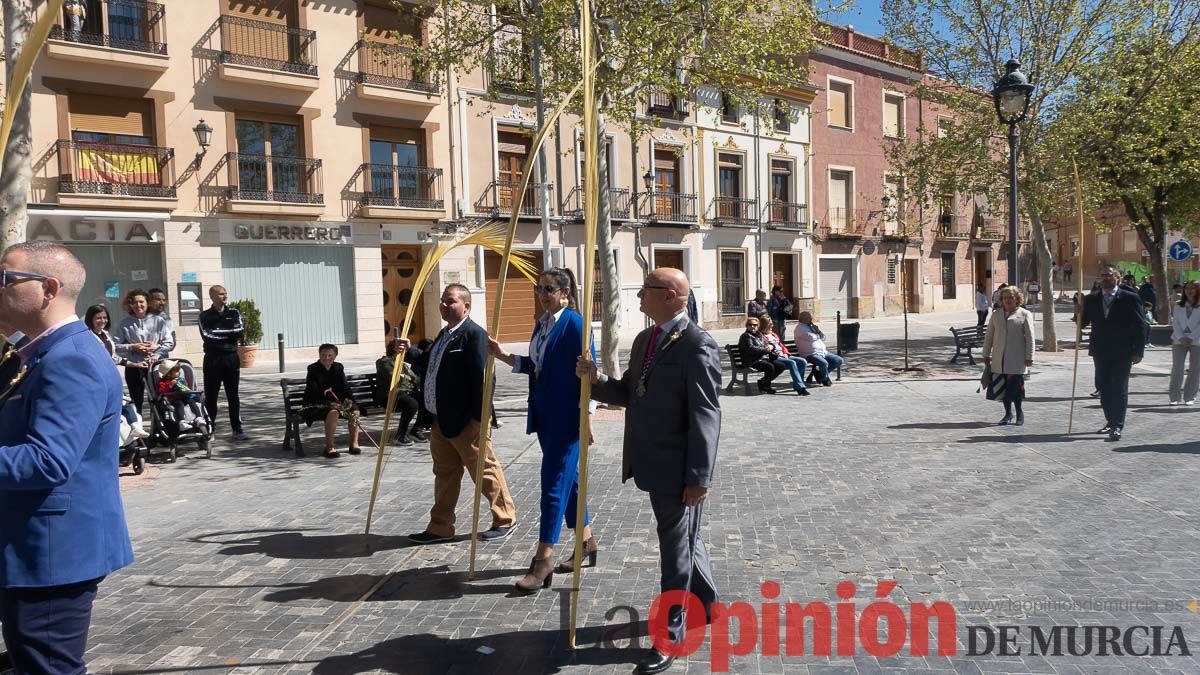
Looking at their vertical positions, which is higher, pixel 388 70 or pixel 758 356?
pixel 388 70

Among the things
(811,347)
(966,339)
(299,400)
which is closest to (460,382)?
(299,400)

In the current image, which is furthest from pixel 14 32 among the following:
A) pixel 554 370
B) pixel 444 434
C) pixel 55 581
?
pixel 55 581

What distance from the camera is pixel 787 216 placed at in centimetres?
3216

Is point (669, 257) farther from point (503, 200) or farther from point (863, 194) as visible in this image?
point (863, 194)

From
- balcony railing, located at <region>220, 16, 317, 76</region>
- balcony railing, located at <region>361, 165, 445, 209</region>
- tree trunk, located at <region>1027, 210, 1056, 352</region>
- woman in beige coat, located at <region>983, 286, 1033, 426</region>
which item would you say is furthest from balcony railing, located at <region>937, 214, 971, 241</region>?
woman in beige coat, located at <region>983, 286, 1033, 426</region>

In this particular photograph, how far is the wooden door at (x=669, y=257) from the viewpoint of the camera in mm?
27953

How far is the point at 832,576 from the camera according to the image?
4617mm

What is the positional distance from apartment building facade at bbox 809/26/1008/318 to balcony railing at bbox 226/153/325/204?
20503 millimetres

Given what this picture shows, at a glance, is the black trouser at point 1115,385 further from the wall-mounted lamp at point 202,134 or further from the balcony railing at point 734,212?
the balcony railing at point 734,212

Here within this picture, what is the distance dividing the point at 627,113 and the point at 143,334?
7301 mm

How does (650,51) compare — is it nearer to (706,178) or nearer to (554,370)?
(554,370)

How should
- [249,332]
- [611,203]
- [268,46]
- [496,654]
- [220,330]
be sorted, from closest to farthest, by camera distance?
[496,654]
[220,330]
[249,332]
[268,46]
[611,203]

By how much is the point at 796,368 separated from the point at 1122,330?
4.99 metres

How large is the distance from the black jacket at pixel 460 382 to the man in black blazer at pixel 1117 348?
23.2 ft
